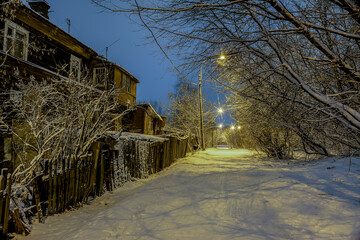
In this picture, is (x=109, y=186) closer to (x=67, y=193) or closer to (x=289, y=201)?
(x=67, y=193)

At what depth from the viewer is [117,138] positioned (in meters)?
6.02

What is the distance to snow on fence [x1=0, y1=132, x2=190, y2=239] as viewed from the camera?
3574 mm

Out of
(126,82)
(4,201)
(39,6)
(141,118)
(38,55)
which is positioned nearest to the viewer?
(4,201)

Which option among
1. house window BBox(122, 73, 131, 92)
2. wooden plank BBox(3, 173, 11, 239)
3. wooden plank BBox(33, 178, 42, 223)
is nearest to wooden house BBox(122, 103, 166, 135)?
house window BBox(122, 73, 131, 92)

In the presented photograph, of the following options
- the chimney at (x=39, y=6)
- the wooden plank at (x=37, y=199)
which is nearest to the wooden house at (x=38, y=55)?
the chimney at (x=39, y=6)

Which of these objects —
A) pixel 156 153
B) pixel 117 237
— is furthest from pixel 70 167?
pixel 156 153

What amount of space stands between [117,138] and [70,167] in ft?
6.06

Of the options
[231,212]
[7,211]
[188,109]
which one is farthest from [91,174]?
[188,109]

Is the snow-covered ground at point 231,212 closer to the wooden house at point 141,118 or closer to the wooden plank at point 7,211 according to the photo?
the wooden plank at point 7,211

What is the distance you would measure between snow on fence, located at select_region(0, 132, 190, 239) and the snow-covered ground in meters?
0.24

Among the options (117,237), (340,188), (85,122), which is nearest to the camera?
(117,237)

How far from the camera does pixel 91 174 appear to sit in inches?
190

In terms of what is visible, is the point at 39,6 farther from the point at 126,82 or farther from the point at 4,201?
the point at 4,201

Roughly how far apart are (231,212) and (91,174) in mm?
3255
